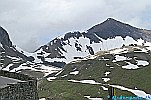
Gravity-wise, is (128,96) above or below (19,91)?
below

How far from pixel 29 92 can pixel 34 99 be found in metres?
1.78

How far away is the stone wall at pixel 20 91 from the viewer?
29445mm

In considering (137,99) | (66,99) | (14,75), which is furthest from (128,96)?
(14,75)

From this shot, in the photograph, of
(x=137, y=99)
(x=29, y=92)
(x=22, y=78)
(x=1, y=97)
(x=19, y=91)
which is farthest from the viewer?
(x=137, y=99)

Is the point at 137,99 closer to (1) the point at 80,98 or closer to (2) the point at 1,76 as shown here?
(1) the point at 80,98

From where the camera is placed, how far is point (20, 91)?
32.1 meters

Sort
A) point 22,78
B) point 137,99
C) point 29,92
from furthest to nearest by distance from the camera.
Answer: point 137,99 < point 22,78 < point 29,92

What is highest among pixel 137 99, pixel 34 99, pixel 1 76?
pixel 1 76

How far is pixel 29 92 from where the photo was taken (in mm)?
34375

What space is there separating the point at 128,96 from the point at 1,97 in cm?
17567

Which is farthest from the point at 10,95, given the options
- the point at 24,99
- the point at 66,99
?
the point at 66,99

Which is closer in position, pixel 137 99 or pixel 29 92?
pixel 29 92

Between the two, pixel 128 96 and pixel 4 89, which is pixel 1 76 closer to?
pixel 4 89

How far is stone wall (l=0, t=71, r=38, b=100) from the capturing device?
2945 cm
